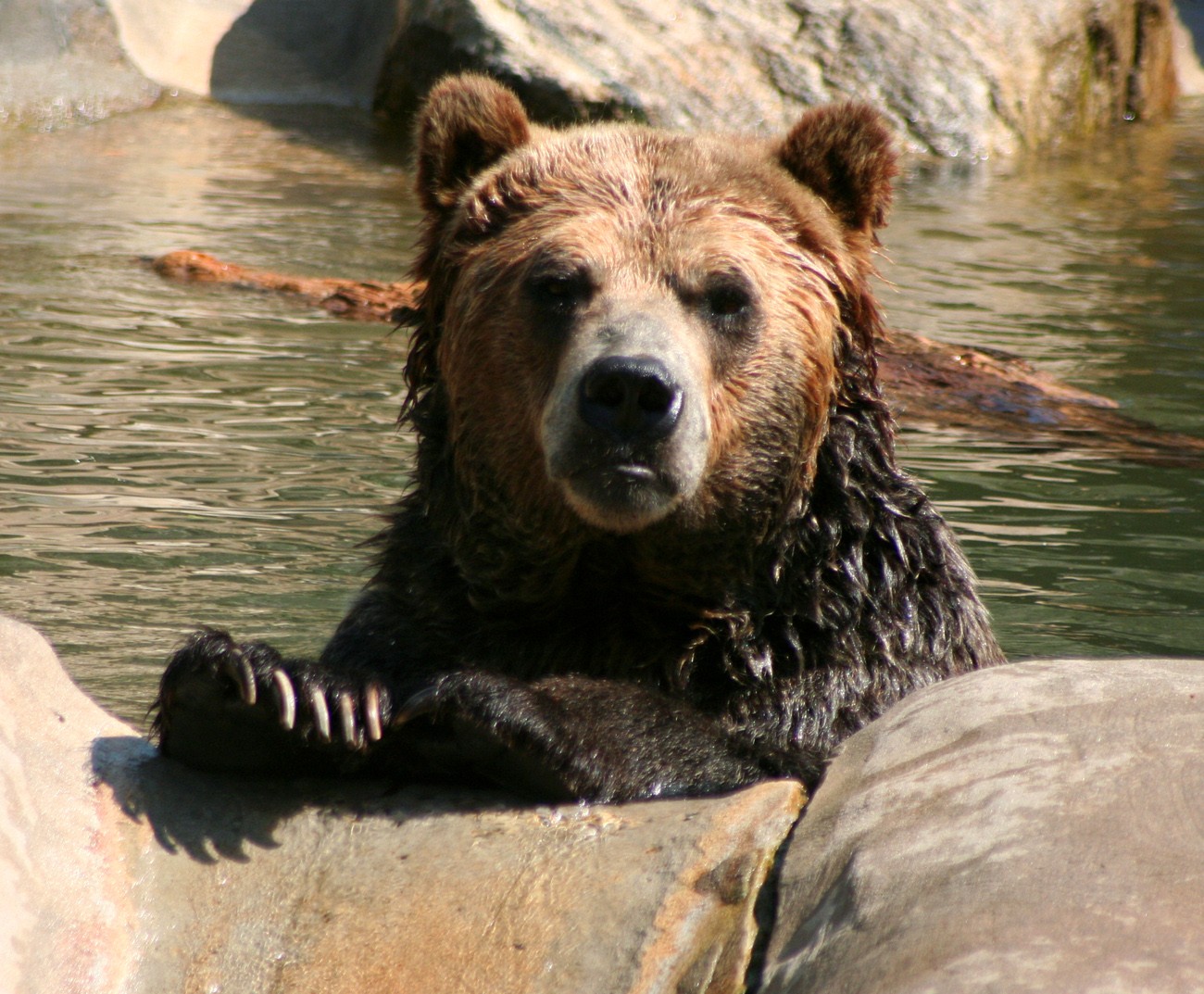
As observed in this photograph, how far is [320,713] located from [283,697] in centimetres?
10

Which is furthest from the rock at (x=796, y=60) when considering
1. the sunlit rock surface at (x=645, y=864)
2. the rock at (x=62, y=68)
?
the sunlit rock surface at (x=645, y=864)

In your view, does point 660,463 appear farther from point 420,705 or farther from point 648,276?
point 420,705

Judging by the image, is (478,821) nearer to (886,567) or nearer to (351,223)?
(886,567)

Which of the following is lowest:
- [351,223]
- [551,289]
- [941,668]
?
[351,223]

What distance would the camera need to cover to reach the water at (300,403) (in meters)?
6.06

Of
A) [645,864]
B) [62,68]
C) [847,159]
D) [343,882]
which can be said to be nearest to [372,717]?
[343,882]

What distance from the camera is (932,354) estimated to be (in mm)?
8969

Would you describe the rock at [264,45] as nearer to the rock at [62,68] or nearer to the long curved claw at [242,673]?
the rock at [62,68]

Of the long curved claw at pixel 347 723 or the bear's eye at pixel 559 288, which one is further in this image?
the bear's eye at pixel 559 288

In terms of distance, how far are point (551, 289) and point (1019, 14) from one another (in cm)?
1558

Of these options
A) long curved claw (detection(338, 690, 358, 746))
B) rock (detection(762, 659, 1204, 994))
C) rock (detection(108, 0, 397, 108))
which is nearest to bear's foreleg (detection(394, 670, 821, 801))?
long curved claw (detection(338, 690, 358, 746))

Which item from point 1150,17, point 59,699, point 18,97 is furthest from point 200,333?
point 1150,17

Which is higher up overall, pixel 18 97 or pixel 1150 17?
pixel 1150 17

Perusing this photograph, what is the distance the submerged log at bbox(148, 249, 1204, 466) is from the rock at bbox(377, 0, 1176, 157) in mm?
7115
